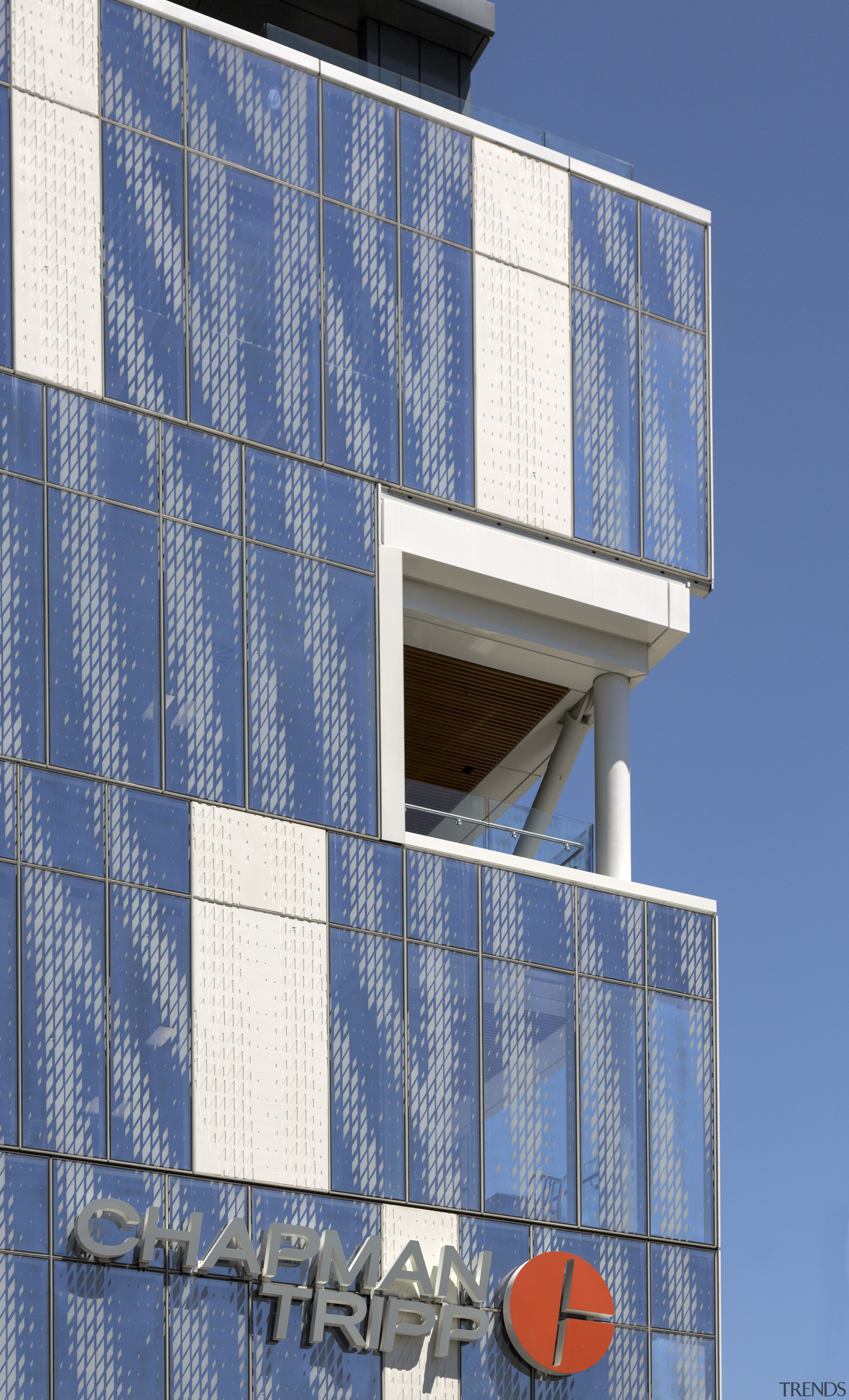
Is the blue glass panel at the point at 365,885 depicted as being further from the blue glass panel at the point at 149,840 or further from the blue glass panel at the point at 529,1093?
the blue glass panel at the point at 149,840

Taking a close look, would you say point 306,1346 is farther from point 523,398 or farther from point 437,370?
point 523,398

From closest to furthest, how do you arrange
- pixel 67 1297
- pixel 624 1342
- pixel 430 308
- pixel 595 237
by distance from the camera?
pixel 67 1297 < pixel 624 1342 < pixel 430 308 < pixel 595 237

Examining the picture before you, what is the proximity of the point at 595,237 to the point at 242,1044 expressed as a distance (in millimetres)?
16721

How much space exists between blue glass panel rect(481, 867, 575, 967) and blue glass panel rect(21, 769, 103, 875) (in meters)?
6.79

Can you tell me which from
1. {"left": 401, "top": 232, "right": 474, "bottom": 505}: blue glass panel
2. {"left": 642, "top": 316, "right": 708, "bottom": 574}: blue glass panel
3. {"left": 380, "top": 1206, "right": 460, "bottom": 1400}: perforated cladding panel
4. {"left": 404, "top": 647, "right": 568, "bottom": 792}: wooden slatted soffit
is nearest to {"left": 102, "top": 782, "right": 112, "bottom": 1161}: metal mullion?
{"left": 380, "top": 1206, "right": 460, "bottom": 1400}: perforated cladding panel

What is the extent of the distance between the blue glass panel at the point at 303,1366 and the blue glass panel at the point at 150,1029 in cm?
263

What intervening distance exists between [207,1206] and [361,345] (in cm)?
1444

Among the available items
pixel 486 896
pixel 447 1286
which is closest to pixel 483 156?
pixel 486 896

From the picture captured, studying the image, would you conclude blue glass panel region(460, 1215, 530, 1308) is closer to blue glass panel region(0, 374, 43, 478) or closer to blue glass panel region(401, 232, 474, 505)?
blue glass panel region(401, 232, 474, 505)

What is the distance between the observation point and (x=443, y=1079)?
106 feet

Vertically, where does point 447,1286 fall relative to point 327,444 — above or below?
below

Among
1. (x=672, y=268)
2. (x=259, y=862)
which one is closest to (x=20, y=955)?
(x=259, y=862)

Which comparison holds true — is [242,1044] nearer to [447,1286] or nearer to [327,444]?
[447,1286]

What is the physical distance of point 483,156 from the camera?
124ft
